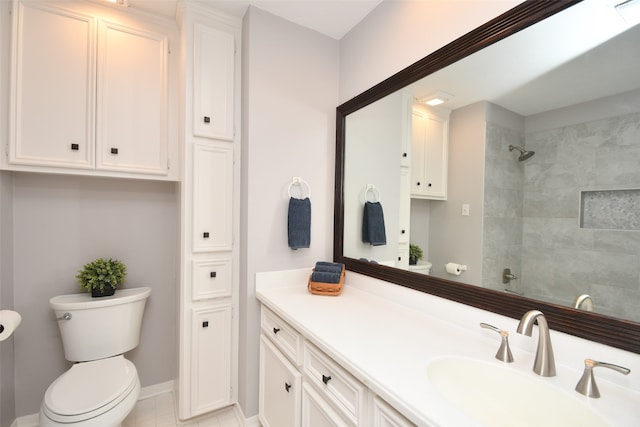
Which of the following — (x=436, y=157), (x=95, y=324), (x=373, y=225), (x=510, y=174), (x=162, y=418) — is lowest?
(x=162, y=418)

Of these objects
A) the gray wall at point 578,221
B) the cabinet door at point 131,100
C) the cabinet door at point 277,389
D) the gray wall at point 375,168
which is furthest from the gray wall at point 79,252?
the gray wall at point 578,221

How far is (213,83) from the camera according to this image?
1672mm

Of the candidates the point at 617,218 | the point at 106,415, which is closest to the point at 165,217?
the point at 106,415

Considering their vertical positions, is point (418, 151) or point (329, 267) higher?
point (418, 151)

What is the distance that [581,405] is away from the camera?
28.3 inches

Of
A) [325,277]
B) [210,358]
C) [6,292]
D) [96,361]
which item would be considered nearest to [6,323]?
[6,292]

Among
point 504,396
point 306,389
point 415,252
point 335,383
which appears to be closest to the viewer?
point 504,396

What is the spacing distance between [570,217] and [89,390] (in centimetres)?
215

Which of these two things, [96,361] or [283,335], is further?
[96,361]

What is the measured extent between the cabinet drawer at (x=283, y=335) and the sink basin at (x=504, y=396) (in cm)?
59

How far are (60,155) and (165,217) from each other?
66 centimetres

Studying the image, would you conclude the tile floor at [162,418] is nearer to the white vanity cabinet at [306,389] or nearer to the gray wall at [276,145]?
the gray wall at [276,145]

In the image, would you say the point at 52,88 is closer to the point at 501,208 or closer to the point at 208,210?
the point at 208,210

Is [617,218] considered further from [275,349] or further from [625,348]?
[275,349]
